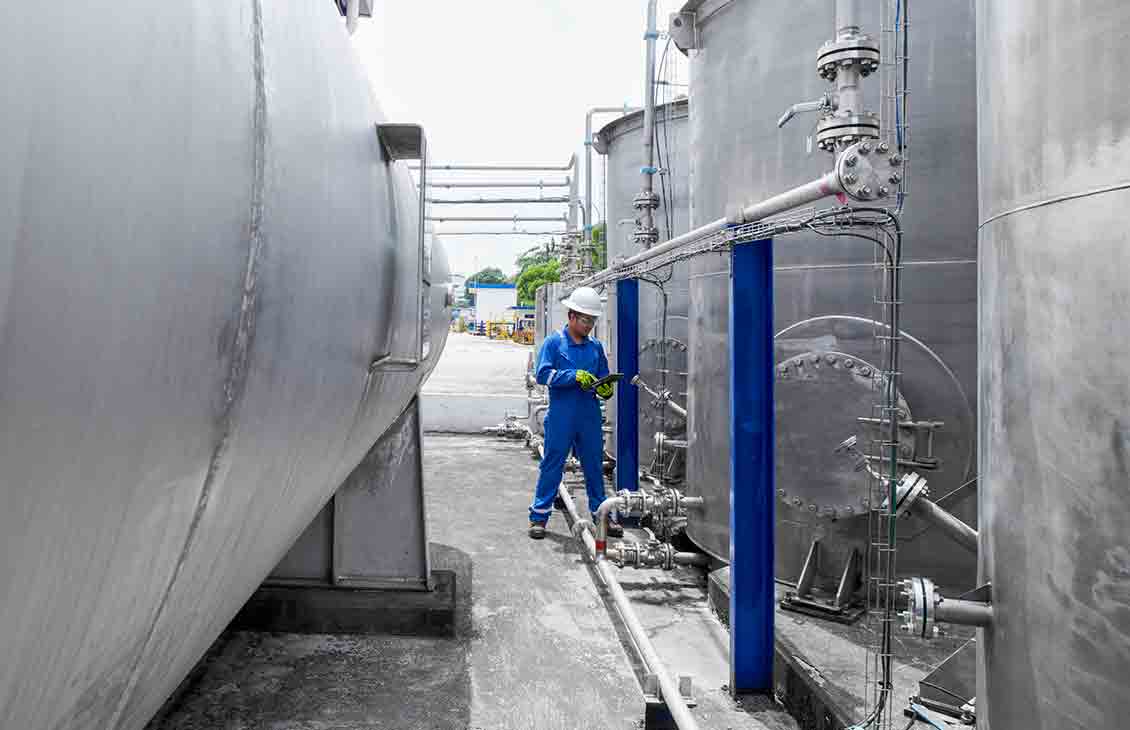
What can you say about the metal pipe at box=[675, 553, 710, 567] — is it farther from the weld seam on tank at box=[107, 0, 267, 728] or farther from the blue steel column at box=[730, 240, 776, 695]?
the weld seam on tank at box=[107, 0, 267, 728]

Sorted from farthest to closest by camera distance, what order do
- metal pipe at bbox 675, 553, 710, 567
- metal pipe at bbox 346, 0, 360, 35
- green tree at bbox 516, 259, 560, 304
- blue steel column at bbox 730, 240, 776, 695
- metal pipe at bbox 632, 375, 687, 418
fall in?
green tree at bbox 516, 259, 560, 304 → metal pipe at bbox 632, 375, 687, 418 → metal pipe at bbox 675, 553, 710, 567 → metal pipe at bbox 346, 0, 360, 35 → blue steel column at bbox 730, 240, 776, 695

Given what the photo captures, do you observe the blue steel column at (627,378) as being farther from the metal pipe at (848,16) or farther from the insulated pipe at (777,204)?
the metal pipe at (848,16)

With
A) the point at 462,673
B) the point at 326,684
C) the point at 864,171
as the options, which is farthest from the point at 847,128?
the point at 326,684

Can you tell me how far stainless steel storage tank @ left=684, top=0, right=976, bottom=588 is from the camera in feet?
9.77

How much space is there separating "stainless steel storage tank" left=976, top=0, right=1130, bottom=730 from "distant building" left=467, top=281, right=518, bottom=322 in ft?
127

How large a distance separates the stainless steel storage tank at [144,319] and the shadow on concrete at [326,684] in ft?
5.23

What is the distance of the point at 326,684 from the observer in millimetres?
2906

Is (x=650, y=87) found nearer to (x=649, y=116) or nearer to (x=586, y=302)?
(x=649, y=116)

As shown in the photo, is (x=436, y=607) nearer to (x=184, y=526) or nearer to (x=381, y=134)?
(x=381, y=134)

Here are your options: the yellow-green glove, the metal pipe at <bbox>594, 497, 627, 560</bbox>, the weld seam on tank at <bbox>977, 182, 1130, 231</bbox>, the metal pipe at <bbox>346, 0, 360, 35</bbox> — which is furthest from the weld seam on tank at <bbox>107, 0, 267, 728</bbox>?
the yellow-green glove

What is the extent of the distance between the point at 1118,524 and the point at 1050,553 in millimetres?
173

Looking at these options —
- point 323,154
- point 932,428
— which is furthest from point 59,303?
point 932,428

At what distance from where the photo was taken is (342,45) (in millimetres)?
1637

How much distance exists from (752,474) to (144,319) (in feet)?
8.35
